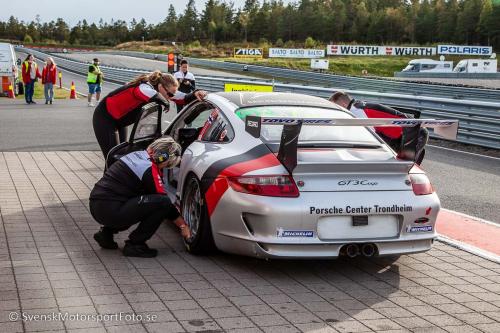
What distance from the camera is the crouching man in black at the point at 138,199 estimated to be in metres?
5.89

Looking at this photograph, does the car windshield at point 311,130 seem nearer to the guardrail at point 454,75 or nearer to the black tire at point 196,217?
the black tire at point 196,217

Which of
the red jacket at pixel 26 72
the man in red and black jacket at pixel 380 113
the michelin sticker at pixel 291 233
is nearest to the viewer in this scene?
the michelin sticker at pixel 291 233

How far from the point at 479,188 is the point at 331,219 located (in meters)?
5.66

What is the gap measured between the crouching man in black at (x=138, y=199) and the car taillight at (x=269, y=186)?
754 mm

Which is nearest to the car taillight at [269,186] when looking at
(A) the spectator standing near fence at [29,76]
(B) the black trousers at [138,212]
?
(B) the black trousers at [138,212]

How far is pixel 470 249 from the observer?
6.61m

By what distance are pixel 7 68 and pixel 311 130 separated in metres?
24.5

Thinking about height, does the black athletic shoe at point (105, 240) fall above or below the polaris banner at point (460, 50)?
below

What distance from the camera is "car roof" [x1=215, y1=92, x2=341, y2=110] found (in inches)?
259

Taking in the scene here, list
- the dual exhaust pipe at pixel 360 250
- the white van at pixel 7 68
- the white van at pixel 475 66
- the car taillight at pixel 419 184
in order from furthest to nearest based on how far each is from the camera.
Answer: the white van at pixel 475 66
the white van at pixel 7 68
the car taillight at pixel 419 184
the dual exhaust pipe at pixel 360 250

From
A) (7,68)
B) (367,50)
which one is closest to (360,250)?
(7,68)

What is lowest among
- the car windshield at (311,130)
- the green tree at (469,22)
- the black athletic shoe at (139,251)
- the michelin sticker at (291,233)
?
the black athletic shoe at (139,251)

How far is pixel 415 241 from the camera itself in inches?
221

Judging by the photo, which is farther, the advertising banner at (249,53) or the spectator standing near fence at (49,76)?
the advertising banner at (249,53)
